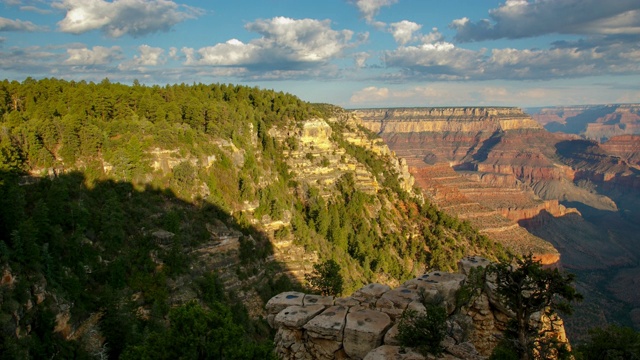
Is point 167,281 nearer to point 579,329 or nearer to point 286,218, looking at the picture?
point 286,218

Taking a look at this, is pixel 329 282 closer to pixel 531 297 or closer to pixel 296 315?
pixel 296 315

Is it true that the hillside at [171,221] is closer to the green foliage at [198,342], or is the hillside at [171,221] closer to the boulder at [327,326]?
the green foliage at [198,342]

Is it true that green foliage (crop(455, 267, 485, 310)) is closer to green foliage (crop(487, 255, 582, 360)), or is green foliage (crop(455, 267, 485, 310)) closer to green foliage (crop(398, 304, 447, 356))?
green foliage (crop(487, 255, 582, 360))

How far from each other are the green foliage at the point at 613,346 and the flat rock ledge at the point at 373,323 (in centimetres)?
518

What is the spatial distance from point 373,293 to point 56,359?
73.1ft

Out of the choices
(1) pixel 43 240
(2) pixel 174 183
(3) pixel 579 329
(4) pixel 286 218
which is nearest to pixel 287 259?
(4) pixel 286 218

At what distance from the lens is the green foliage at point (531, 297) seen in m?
22.2

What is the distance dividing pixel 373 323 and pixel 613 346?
14.3m

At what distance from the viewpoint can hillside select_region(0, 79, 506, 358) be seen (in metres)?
29.2

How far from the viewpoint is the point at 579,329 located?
7669 cm

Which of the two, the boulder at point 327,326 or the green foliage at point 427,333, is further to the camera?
the boulder at point 327,326

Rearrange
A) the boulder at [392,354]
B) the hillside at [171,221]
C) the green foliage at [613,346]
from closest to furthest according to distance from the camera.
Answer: the boulder at [392,354] < the green foliage at [613,346] < the hillside at [171,221]

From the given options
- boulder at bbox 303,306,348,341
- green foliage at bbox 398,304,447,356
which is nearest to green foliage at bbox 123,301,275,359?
boulder at bbox 303,306,348,341

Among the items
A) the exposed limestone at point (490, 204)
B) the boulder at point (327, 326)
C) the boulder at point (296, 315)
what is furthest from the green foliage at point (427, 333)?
the exposed limestone at point (490, 204)
